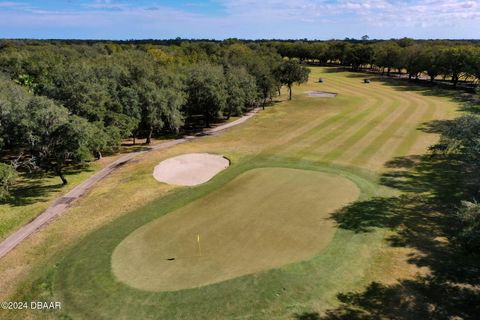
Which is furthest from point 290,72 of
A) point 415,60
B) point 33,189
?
point 33,189

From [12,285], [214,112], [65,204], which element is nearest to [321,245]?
[12,285]

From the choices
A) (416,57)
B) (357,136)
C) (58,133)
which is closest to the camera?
(58,133)

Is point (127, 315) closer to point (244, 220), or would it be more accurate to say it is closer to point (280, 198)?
point (244, 220)

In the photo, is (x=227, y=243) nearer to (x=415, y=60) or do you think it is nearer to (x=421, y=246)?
(x=421, y=246)

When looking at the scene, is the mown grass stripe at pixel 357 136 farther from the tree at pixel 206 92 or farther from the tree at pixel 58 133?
the tree at pixel 58 133

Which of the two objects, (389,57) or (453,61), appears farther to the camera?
(389,57)

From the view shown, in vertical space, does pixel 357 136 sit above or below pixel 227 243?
above
